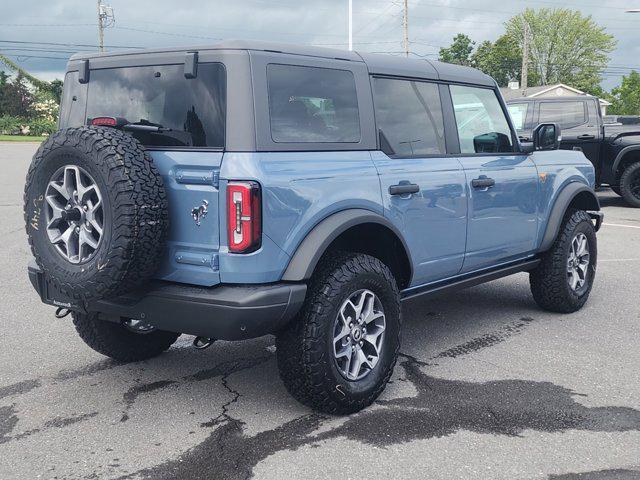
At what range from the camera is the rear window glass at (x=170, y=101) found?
3.57 metres

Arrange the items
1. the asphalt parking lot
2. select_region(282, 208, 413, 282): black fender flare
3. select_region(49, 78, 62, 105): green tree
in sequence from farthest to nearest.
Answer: select_region(49, 78, 62, 105): green tree < select_region(282, 208, 413, 282): black fender flare < the asphalt parking lot

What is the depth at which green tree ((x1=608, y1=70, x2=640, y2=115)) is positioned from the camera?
271ft

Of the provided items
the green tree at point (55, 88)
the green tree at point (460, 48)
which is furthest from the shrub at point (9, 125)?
the green tree at point (460, 48)

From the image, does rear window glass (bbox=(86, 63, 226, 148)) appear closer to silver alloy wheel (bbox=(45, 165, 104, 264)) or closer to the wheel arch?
silver alloy wheel (bbox=(45, 165, 104, 264))

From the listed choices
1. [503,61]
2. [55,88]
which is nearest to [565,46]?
[503,61]

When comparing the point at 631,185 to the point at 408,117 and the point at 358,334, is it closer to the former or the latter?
the point at 408,117

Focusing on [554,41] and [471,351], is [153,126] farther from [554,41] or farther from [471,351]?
[554,41]

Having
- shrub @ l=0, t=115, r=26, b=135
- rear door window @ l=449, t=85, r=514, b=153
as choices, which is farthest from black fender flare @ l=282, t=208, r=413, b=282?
shrub @ l=0, t=115, r=26, b=135

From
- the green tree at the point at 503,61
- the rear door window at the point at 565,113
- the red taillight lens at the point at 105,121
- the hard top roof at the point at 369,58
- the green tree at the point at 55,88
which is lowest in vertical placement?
the red taillight lens at the point at 105,121

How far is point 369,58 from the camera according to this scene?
4.33 metres

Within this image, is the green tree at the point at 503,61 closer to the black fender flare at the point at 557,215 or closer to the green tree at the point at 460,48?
the green tree at the point at 460,48

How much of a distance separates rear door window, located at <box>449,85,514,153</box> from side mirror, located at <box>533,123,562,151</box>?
254 millimetres

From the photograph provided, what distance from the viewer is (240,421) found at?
12.5 feet

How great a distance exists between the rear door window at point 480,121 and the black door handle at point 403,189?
2.46 feet
